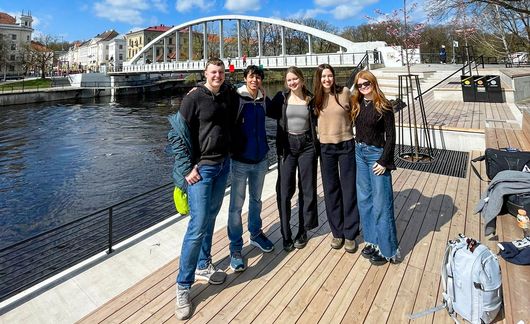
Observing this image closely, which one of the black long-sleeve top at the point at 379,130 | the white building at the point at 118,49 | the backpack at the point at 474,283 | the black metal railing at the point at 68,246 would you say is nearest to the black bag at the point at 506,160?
the black long-sleeve top at the point at 379,130

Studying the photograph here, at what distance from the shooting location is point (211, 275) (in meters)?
2.82

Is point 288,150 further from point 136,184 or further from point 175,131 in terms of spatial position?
point 136,184

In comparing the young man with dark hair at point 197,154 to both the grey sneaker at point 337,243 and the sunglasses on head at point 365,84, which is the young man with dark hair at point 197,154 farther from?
the grey sneaker at point 337,243

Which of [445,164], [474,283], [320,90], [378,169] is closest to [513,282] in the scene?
[474,283]

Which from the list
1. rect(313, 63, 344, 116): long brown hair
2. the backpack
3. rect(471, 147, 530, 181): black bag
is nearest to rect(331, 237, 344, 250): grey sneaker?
the backpack

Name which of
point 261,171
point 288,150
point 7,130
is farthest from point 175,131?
point 7,130

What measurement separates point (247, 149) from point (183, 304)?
1372mm

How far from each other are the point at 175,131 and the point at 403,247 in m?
2.48

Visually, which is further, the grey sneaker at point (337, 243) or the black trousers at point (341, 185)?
the grey sneaker at point (337, 243)

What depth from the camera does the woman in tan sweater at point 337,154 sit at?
115 inches

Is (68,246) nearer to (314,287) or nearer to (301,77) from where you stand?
(314,287)

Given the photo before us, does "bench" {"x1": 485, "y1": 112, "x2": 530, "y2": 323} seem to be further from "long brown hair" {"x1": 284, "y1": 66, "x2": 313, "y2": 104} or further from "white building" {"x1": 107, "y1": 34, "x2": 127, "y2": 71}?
"white building" {"x1": 107, "y1": 34, "x2": 127, "y2": 71}

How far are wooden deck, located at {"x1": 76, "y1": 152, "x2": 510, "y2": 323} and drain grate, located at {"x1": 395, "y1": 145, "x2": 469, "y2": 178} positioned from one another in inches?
80.0

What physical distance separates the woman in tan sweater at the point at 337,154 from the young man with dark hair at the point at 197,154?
94 centimetres
